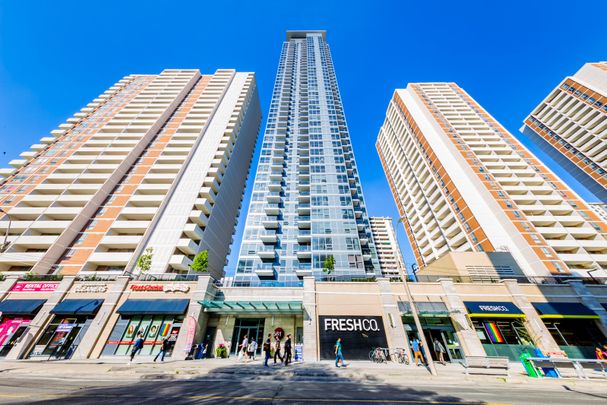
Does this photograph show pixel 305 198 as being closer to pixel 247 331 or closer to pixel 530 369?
pixel 247 331

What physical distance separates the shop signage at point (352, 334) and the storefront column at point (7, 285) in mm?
29343

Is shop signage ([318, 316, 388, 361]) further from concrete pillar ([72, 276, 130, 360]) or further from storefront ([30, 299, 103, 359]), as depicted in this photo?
storefront ([30, 299, 103, 359])

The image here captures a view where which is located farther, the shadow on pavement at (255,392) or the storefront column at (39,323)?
the storefront column at (39,323)

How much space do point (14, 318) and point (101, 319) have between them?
8.08m

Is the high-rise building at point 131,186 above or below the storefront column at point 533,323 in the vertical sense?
above

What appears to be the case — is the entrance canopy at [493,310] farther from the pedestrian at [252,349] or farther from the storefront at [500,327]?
the pedestrian at [252,349]

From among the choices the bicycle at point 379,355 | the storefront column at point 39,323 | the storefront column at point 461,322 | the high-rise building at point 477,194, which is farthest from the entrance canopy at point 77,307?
the high-rise building at point 477,194

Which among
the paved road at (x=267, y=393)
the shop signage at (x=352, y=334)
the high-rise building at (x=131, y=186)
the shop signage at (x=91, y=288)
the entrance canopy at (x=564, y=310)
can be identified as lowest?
the paved road at (x=267, y=393)

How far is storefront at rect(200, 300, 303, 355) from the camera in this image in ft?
66.0

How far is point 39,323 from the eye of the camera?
19000 mm

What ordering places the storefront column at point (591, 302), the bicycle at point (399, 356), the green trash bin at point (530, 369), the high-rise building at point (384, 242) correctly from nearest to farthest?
the green trash bin at point (530, 369)
the bicycle at point (399, 356)
the storefront column at point (591, 302)
the high-rise building at point (384, 242)

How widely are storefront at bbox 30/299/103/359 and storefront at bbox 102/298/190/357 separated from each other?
252 cm

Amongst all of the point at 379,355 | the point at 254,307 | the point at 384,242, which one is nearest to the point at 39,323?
the point at 254,307

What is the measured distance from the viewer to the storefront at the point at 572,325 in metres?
18.5
